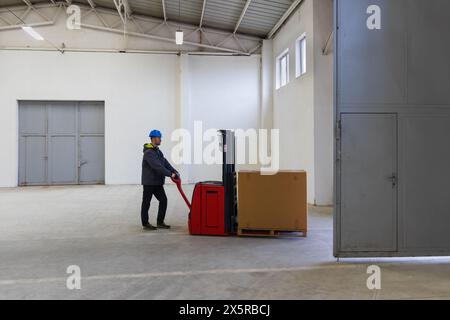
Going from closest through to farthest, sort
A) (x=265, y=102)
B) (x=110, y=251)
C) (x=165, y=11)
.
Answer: (x=110, y=251) → (x=165, y=11) → (x=265, y=102)

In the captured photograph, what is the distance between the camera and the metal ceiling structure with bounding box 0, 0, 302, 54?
12816 mm

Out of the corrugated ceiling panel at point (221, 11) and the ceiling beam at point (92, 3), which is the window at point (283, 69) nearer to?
the corrugated ceiling panel at point (221, 11)

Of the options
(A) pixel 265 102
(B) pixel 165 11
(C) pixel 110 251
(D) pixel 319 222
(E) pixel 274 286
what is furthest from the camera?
(A) pixel 265 102

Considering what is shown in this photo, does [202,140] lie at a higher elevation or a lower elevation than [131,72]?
lower

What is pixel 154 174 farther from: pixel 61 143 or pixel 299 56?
pixel 61 143

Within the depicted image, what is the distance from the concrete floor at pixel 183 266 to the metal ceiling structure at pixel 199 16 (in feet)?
26.0

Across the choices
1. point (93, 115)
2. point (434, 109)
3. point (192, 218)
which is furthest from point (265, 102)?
point (434, 109)

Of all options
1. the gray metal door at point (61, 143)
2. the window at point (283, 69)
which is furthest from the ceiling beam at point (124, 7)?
the window at point (283, 69)

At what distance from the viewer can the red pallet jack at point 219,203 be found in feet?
21.3

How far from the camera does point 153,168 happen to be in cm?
678

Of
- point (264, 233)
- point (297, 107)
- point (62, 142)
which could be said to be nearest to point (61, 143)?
point (62, 142)

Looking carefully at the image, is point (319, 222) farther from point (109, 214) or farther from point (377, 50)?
point (109, 214)

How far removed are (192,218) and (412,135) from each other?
3.54m

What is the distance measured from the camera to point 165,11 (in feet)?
46.9
